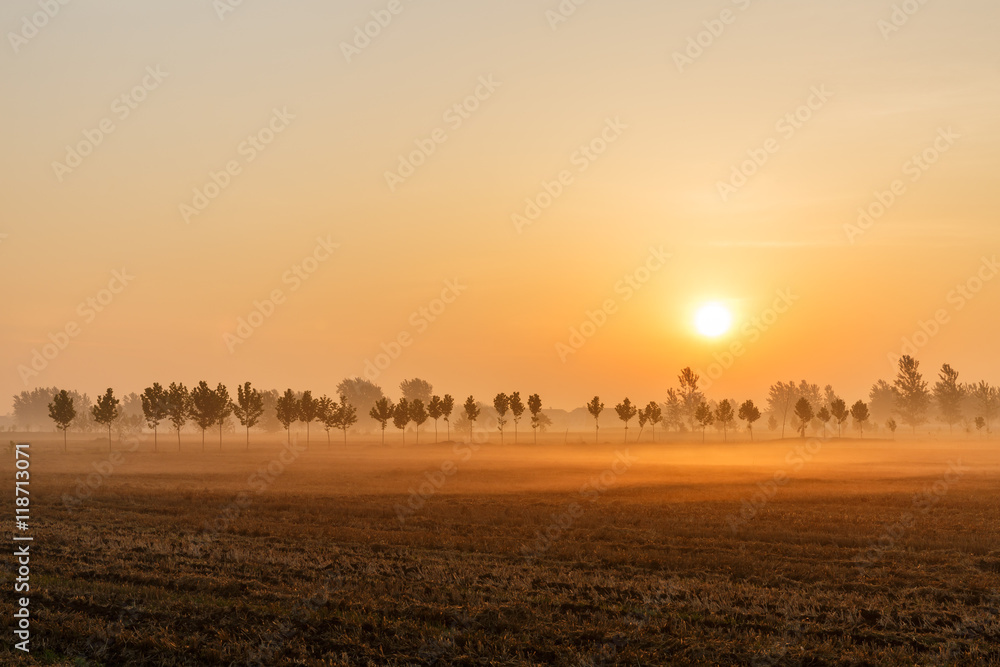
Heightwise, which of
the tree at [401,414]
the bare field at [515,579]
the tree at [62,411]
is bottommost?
the bare field at [515,579]

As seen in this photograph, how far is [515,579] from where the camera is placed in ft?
67.4

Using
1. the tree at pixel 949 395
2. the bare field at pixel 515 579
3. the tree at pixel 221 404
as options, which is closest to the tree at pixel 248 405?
the tree at pixel 221 404

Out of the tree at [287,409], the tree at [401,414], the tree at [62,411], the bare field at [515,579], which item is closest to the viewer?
the bare field at [515,579]

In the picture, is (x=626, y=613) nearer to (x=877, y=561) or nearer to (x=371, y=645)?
(x=371, y=645)

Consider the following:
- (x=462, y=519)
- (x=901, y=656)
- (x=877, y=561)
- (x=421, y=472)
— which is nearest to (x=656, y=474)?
(x=421, y=472)

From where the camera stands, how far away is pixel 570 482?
5928cm

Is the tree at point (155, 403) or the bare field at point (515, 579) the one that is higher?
the tree at point (155, 403)

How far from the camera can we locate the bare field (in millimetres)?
14477

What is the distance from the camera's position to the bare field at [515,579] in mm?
14477

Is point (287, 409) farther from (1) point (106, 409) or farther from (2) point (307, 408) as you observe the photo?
A: (1) point (106, 409)

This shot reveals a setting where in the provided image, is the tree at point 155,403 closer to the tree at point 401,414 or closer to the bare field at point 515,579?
the tree at point 401,414

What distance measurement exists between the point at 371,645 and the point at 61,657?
570cm

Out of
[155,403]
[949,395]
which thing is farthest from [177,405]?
[949,395]

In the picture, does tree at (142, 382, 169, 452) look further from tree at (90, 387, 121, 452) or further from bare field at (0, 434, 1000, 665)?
bare field at (0, 434, 1000, 665)
